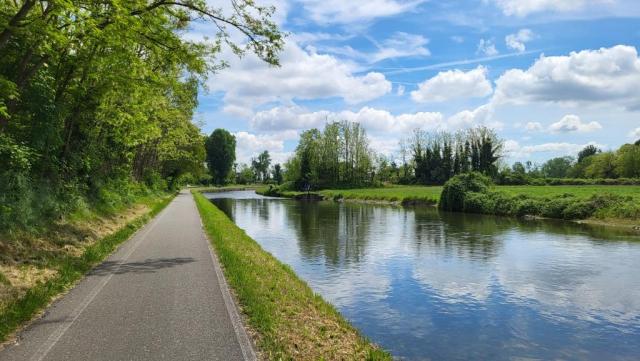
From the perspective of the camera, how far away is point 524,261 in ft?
61.0

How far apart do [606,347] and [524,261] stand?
9.20 meters

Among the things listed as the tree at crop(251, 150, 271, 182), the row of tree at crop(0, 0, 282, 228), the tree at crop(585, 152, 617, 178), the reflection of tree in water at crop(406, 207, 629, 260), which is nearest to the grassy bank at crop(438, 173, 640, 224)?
the reflection of tree in water at crop(406, 207, 629, 260)

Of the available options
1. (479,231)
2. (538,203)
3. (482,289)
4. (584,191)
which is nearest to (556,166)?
(584,191)

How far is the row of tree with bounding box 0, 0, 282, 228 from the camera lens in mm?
11414

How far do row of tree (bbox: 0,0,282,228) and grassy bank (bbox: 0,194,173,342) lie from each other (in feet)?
2.35

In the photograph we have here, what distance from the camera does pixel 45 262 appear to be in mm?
11656

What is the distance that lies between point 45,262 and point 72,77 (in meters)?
7.53

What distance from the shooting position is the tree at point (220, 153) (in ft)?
447

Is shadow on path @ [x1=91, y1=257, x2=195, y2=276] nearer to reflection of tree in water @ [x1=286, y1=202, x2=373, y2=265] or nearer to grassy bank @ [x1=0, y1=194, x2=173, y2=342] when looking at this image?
grassy bank @ [x1=0, y1=194, x2=173, y2=342]

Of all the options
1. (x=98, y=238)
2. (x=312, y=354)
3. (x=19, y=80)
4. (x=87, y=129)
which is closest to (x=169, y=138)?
(x=87, y=129)

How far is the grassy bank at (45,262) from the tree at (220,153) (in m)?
119

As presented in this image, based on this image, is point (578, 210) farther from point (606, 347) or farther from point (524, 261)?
point (606, 347)

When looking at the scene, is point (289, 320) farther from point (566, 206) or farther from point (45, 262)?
point (566, 206)

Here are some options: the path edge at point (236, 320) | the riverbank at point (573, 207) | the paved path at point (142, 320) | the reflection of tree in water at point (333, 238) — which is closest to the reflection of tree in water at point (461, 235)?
the riverbank at point (573, 207)
